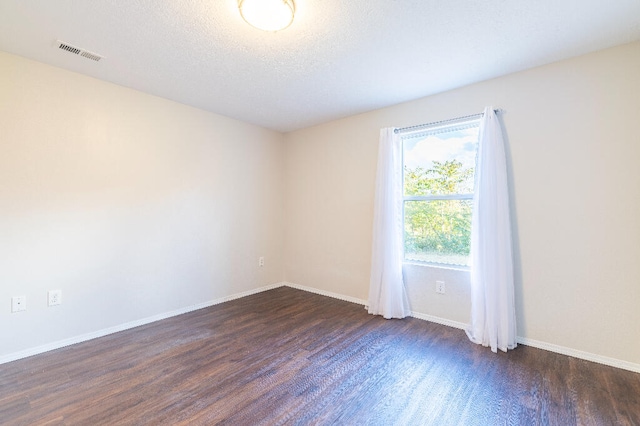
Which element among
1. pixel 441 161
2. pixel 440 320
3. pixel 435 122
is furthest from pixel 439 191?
pixel 440 320

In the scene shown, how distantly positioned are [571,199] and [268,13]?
2687 millimetres

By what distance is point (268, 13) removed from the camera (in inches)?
67.7

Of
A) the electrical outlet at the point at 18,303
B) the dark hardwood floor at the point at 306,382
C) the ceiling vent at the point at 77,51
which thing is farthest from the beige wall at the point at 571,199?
the electrical outlet at the point at 18,303

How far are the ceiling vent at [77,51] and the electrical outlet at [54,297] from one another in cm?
199

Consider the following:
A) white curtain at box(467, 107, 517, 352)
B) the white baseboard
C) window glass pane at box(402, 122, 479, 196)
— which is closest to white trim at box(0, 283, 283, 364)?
the white baseboard

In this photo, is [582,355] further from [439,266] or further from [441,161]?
[441,161]

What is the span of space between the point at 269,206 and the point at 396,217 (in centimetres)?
200

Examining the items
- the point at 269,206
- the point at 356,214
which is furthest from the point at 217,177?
the point at 356,214

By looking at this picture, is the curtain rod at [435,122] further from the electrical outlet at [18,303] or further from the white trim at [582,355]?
the electrical outlet at [18,303]

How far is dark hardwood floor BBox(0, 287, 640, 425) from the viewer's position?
1650mm

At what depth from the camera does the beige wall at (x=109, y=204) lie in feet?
7.56

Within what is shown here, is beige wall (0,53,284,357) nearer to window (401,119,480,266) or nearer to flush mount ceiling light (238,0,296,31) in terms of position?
flush mount ceiling light (238,0,296,31)

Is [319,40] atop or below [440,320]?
atop

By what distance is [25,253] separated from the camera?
7.62 ft
